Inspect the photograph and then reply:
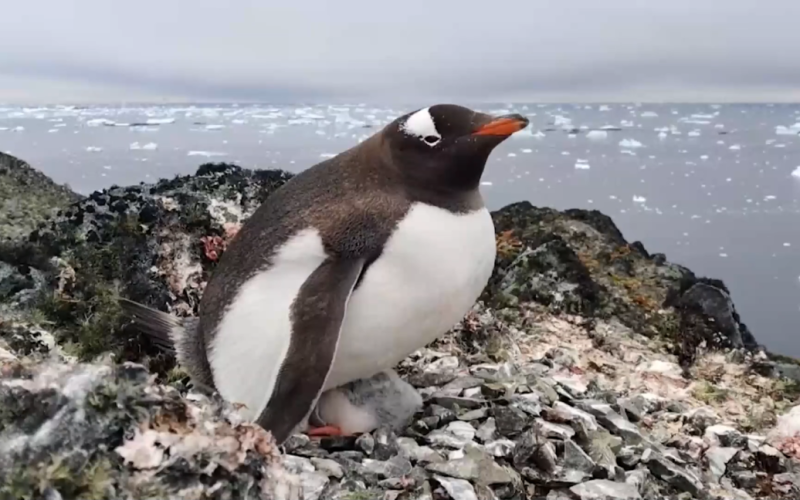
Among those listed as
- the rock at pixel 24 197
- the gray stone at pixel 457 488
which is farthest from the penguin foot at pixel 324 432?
the rock at pixel 24 197

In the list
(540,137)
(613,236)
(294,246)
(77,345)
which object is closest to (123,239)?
(77,345)

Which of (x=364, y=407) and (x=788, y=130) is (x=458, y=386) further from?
(x=788, y=130)

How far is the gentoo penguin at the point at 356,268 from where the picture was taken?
207cm

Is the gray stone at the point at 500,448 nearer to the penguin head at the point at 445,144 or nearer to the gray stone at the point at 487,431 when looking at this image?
the gray stone at the point at 487,431

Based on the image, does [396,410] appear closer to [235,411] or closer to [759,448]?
[235,411]

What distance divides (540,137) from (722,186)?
5718 mm

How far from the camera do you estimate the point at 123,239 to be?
3.77 meters

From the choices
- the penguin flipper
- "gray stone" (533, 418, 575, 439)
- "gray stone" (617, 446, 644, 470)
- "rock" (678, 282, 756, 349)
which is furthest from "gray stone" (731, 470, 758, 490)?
"rock" (678, 282, 756, 349)

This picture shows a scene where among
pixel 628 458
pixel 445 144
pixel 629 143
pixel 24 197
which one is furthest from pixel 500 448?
pixel 629 143

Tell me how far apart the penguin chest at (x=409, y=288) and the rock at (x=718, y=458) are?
1.13m

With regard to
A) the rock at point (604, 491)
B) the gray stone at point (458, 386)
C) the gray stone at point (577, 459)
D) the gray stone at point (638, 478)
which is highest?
the gray stone at point (458, 386)

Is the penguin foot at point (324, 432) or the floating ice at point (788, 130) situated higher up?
Answer: the floating ice at point (788, 130)

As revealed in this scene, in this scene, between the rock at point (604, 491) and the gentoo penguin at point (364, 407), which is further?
the gentoo penguin at point (364, 407)

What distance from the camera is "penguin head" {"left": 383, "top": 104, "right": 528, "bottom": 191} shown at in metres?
2.27
